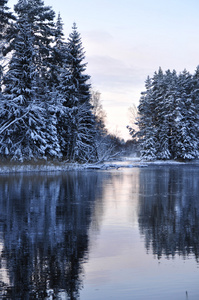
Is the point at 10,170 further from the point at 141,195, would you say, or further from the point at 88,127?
the point at 141,195

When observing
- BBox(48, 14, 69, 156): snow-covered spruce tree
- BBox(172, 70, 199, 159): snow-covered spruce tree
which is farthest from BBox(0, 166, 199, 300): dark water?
BBox(172, 70, 199, 159): snow-covered spruce tree

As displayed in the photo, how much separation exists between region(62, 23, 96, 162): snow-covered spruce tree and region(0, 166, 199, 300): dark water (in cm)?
3247

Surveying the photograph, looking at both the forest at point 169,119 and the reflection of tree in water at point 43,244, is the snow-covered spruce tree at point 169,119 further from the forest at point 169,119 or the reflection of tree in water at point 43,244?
the reflection of tree in water at point 43,244

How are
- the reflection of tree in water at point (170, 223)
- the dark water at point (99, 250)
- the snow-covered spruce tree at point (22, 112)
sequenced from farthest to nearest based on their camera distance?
the snow-covered spruce tree at point (22, 112), the reflection of tree in water at point (170, 223), the dark water at point (99, 250)

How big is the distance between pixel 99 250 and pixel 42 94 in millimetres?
43222

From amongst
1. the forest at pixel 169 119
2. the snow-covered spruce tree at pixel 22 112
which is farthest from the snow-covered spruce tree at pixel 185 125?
the snow-covered spruce tree at pixel 22 112

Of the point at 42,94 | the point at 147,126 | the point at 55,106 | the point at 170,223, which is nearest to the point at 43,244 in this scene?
the point at 170,223

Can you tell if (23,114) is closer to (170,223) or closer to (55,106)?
(55,106)

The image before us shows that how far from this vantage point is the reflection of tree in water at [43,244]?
252 inches

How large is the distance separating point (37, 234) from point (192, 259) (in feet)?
13.7

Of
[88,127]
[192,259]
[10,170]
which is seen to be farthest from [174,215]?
[88,127]

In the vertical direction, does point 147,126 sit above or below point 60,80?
below

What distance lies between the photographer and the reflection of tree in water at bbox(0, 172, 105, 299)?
639cm

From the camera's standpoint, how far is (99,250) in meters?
8.99
